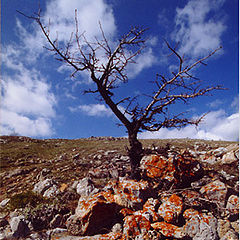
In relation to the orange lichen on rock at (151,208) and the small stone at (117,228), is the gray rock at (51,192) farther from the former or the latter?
the orange lichen on rock at (151,208)

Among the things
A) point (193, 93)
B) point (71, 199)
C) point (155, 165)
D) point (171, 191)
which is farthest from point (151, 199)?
point (193, 93)

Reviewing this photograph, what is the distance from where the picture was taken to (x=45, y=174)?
9258 mm

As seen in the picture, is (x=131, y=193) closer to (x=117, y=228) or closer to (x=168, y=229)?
(x=117, y=228)

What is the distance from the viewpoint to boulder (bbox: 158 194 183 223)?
407 cm

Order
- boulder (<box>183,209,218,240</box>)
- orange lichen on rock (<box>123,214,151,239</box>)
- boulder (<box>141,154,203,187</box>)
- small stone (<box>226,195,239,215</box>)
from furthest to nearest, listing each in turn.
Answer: boulder (<box>141,154,203,187</box>)
small stone (<box>226,195,239,215</box>)
orange lichen on rock (<box>123,214,151,239</box>)
boulder (<box>183,209,218,240</box>)

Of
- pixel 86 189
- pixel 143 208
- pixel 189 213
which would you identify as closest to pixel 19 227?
pixel 86 189

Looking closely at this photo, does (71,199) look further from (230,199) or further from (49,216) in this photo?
(230,199)

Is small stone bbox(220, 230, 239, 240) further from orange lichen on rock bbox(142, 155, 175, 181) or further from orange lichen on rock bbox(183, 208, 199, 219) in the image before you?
orange lichen on rock bbox(142, 155, 175, 181)

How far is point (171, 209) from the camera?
424 cm

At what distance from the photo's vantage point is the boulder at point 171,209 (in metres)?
4.07

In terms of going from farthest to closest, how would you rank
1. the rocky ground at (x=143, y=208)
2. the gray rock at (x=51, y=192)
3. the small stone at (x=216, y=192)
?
the gray rock at (x=51, y=192), the small stone at (x=216, y=192), the rocky ground at (x=143, y=208)

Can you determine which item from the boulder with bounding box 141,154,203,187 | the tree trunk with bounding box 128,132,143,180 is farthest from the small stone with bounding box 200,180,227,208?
the tree trunk with bounding box 128,132,143,180

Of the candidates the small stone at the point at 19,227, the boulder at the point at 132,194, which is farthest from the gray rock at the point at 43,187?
the boulder at the point at 132,194

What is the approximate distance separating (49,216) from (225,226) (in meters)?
4.62
